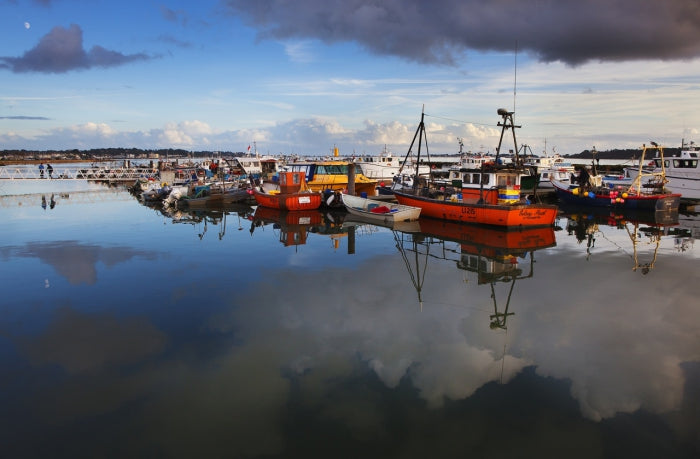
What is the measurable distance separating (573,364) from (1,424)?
362 inches

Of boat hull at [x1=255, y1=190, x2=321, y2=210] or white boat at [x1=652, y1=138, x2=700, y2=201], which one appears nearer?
boat hull at [x1=255, y1=190, x2=321, y2=210]

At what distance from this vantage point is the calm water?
607cm

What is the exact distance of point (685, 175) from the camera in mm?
33219

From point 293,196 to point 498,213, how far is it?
13493mm

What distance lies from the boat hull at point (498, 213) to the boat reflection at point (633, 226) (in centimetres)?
183

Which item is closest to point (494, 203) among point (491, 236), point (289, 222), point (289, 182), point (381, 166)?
point (491, 236)

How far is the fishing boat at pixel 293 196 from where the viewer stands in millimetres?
29344

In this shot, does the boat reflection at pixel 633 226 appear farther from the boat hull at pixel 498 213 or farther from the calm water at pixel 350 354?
the boat hull at pixel 498 213

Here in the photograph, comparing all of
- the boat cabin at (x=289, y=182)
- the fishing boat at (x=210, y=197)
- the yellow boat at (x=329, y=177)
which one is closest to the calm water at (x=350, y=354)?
the boat cabin at (x=289, y=182)

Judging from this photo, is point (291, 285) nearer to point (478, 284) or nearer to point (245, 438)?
point (478, 284)

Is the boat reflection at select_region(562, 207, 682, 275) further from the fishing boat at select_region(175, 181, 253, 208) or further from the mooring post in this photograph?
the fishing boat at select_region(175, 181, 253, 208)

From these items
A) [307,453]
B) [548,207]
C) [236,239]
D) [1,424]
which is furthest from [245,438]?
[548,207]

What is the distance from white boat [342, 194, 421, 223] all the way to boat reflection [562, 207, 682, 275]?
8.05 m

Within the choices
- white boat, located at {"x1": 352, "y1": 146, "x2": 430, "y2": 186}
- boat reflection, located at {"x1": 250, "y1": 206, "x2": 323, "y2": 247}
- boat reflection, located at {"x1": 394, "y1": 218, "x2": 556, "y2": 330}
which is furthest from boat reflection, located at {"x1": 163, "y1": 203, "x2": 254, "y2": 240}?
white boat, located at {"x1": 352, "y1": 146, "x2": 430, "y2": 186}
